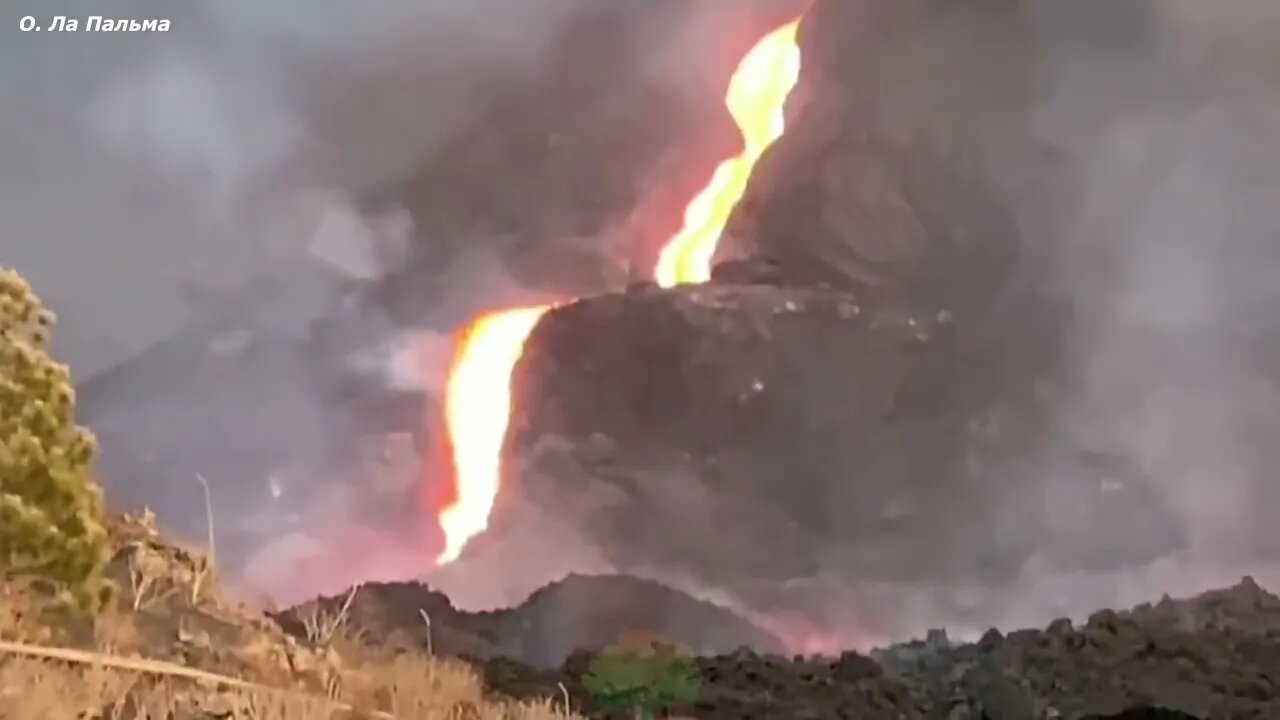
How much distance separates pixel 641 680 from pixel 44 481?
2.72ft

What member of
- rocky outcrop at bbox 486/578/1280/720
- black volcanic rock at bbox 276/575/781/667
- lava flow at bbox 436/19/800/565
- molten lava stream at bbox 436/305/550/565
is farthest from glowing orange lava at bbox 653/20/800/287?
rocky outcrop at bbox 486/578/1280/720

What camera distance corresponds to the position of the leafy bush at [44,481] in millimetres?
1572

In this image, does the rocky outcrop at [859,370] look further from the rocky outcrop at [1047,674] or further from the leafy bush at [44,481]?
the leafy bush at [44,481]

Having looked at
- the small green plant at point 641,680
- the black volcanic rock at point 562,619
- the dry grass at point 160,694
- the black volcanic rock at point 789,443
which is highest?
the black volcanic rock at point 789,443

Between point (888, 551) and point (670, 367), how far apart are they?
0.45m

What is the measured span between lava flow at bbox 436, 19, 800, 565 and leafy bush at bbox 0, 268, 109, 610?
0.59m

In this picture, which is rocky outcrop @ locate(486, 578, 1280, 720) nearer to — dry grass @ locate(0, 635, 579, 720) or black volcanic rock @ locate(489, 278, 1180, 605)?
black volcanic rock @ locate(489, 278, 1180, 605)

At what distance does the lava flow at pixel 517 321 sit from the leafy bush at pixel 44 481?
0.59 m

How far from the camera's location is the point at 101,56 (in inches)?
87.3

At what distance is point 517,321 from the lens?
2.24 metres

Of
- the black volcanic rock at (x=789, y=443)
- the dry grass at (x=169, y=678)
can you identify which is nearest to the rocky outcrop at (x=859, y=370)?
the black volcanic rock at (x=789, y=443)

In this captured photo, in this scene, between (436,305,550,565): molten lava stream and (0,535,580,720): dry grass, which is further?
(436,305,550,565): molten lava stream

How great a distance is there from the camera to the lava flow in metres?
2.16

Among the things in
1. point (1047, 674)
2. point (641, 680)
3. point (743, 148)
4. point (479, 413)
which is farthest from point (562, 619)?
point (743, 148)
